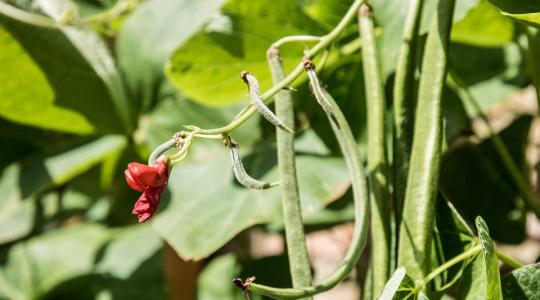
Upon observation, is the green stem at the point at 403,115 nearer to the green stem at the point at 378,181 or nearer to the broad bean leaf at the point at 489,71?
the green stem at the point at 378,181

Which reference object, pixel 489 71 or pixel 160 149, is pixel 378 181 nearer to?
pixel 160 149

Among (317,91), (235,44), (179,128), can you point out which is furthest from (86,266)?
(317,91)

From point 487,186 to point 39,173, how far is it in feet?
1.64

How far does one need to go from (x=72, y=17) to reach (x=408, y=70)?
445 millimetres

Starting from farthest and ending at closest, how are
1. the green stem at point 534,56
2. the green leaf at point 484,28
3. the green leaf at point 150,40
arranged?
the green leaf at point 150,40, the green leaf at point 484,28, the green stem at point 534,56

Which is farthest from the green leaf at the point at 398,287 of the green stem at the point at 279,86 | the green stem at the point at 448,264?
the green stem at the point at 279,86

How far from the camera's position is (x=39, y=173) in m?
0.93

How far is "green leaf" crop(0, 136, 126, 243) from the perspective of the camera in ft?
2.96

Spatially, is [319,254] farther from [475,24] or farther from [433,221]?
[433,221]

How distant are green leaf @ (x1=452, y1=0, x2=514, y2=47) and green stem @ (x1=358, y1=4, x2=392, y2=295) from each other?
0.27 m

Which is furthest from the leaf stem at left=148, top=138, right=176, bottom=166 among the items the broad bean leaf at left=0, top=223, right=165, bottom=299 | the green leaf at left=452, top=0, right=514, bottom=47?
the broad bean leaf at left=0, top=223, right=165, bottom=299

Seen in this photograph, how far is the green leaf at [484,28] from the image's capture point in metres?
0.75

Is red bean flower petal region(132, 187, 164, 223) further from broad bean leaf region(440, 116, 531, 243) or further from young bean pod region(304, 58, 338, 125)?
broad bean leaf region(440, 116, 531, 243)

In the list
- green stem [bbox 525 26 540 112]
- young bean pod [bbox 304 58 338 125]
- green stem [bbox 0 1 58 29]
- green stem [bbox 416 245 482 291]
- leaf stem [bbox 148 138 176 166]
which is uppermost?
young bean pod [bbox 304 58 338 125]
